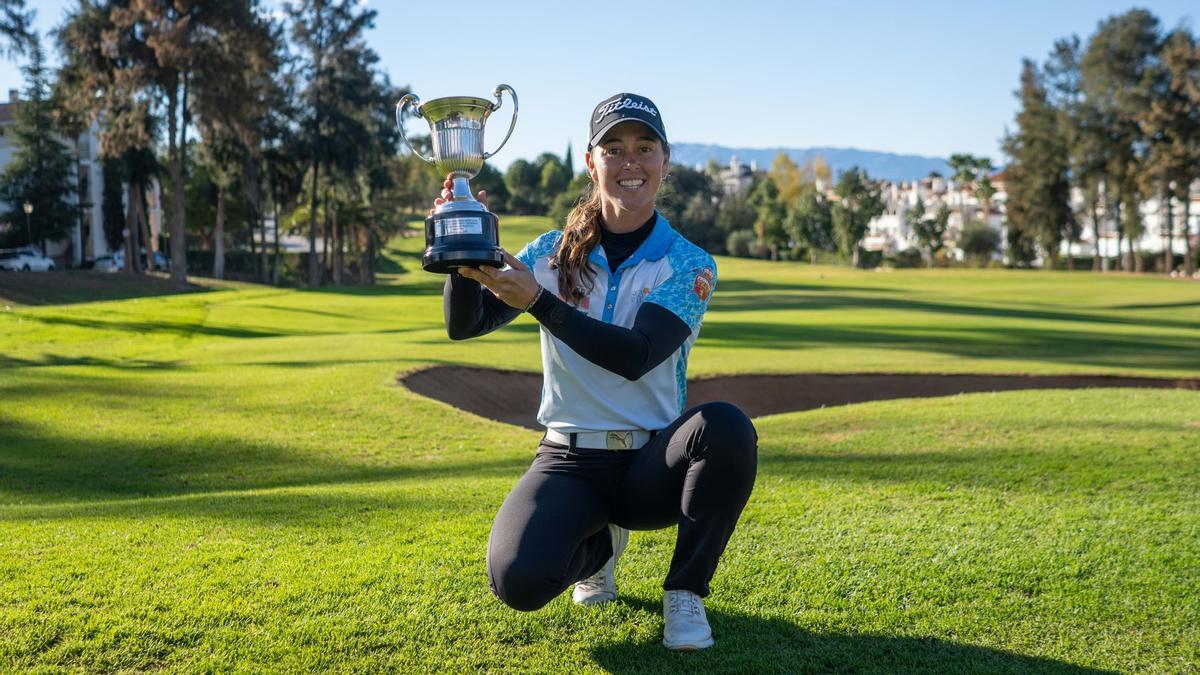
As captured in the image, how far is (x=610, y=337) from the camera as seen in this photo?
3881 mm

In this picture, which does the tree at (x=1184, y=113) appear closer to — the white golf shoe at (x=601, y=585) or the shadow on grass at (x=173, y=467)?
the shadow on grass at (x=173, y=467)

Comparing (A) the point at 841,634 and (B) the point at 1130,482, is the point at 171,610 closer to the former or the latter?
(A) the point at 841,634

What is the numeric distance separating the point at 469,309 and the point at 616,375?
0.68 m

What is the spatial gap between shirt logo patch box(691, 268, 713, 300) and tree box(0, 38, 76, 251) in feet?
210

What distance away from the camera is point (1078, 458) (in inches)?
320

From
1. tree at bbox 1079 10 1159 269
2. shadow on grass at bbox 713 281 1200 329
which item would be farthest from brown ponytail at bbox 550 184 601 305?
tree at bbox 1079 10 1159 269

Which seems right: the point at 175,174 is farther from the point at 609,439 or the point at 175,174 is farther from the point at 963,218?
the point at 963,218

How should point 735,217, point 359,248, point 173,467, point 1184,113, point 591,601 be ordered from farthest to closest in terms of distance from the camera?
point 735,217, point 359,248, point 1184,113, point 173,467, point 591,601

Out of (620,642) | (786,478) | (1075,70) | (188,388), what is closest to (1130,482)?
(786,478)

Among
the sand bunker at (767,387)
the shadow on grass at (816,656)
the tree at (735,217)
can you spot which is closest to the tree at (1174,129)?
the tree at (735,217)

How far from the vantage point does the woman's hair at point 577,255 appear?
4355 millimetres

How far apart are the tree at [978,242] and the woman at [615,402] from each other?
9899cm

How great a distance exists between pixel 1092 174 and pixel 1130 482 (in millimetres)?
78492

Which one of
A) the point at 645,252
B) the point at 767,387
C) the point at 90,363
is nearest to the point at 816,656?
the point at 645,252
